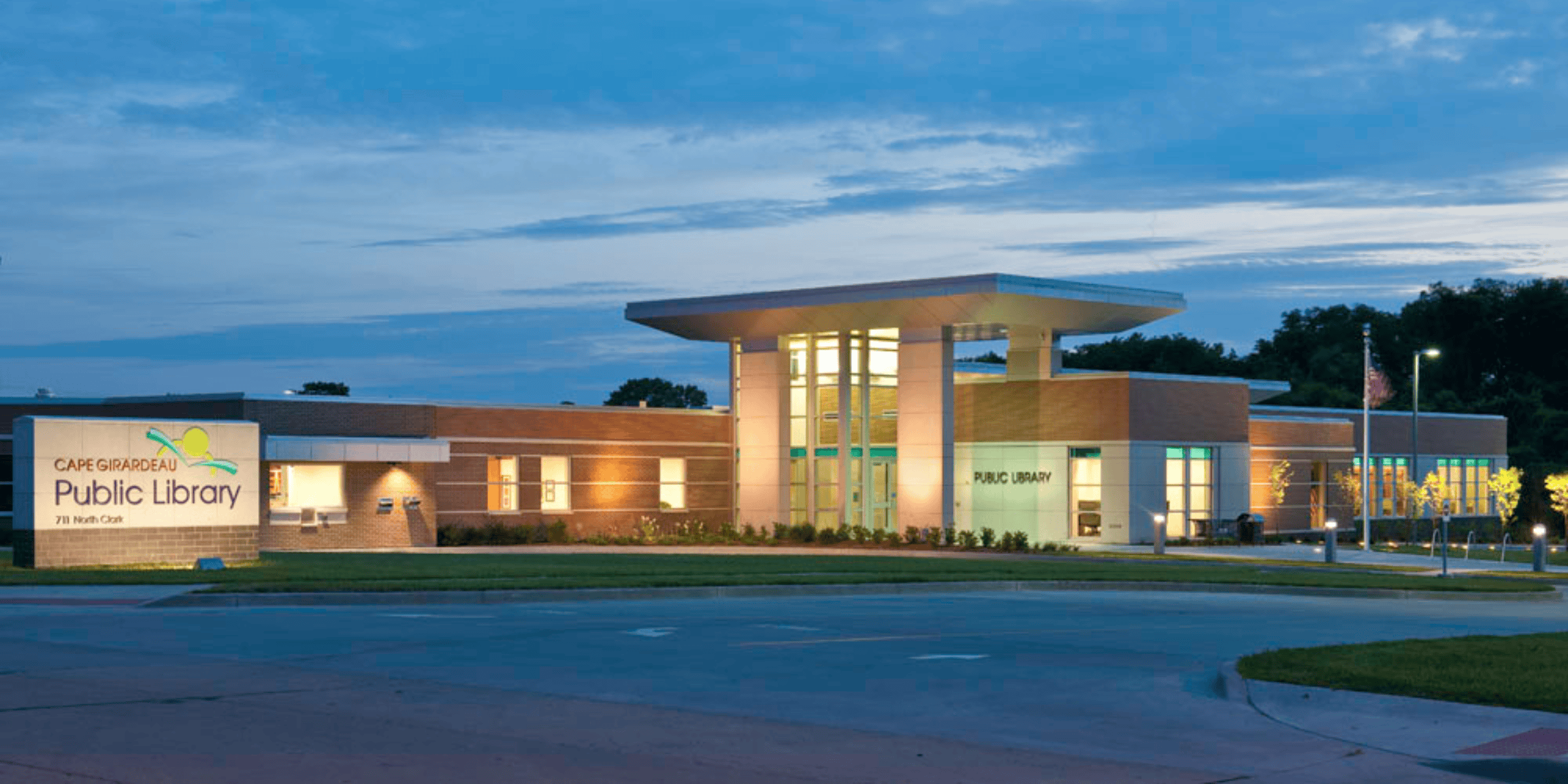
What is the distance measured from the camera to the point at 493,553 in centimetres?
4219

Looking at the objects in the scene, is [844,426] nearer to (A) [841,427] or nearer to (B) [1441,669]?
(A) [841,427]

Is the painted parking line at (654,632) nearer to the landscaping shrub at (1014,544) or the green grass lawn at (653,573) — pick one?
the green grass lawn at (653,573)

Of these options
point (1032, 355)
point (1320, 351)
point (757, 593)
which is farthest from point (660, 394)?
point (757, 593)

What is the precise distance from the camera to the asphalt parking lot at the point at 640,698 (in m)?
10.6

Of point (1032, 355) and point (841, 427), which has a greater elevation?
point (1032, 355)

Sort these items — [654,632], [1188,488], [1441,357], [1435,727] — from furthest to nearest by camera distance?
1. [1441,357]
2. [1188,488]
3. [654,632]
4. [1435,727]

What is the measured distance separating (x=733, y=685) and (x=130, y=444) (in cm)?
2004

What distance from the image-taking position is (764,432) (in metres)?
54.0

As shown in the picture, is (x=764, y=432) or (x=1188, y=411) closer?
(x=764, y=432)

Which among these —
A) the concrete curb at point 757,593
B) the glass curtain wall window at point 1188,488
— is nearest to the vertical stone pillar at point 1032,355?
the glass curtain wall window at point 1188,488

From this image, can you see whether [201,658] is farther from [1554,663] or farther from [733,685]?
[1554,663]

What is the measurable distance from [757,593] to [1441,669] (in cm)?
1295

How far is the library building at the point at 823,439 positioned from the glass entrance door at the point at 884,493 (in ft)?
0.19

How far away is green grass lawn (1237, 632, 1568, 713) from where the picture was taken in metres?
13.5
